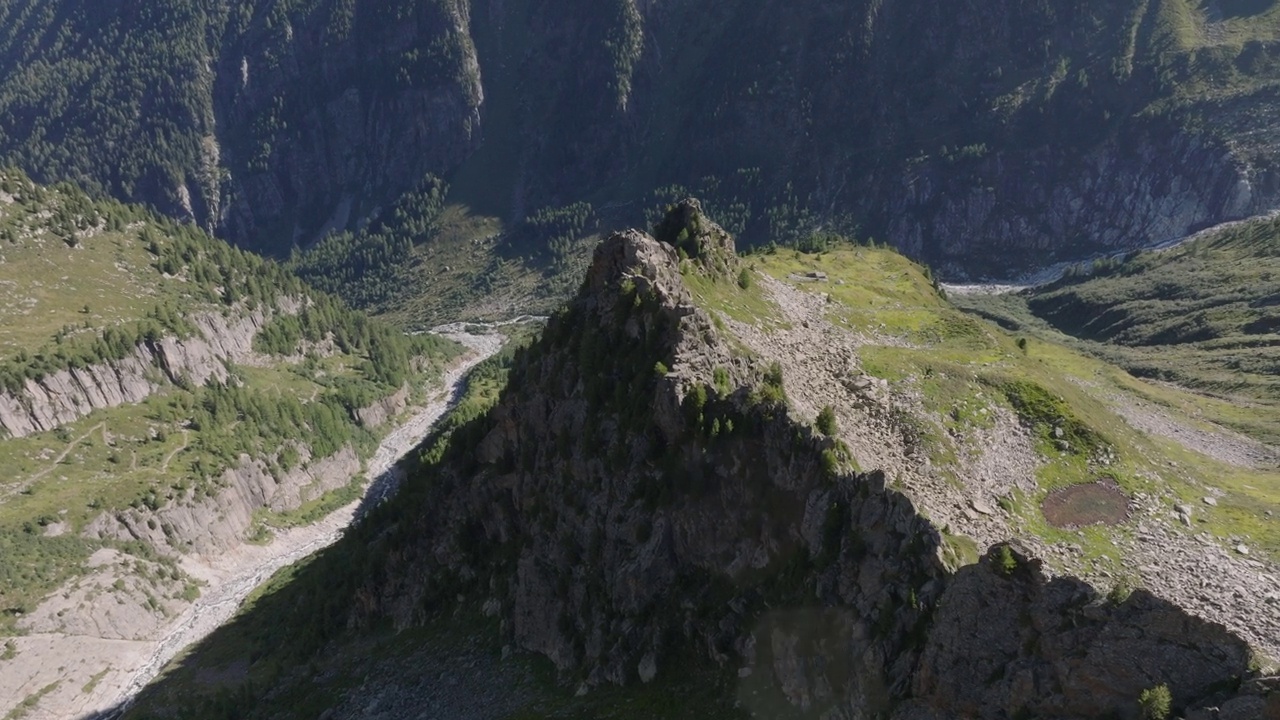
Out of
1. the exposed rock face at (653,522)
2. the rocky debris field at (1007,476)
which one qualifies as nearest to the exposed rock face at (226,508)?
the exposed rock face at (653,522)

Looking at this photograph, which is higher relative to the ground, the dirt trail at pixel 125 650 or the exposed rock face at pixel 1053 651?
the exposed rock face at pixel 1053 651

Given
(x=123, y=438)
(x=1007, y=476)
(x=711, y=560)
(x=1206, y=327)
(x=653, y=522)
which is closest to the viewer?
(x=1007, y=476)

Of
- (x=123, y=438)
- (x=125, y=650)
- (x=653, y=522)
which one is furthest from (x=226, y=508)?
(x=653, y=522)

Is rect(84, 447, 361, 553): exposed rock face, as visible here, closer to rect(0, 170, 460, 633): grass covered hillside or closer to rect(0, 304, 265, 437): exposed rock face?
rect(0, 170, 460, 633): grass covered hillside

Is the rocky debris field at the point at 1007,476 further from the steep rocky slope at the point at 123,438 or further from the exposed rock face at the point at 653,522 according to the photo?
the steep rocky slope at the point at 123,438

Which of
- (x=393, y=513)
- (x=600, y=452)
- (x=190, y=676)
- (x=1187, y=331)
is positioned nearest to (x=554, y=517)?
(x=600, y=452)

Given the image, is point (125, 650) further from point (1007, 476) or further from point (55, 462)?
point (1007, 476)
